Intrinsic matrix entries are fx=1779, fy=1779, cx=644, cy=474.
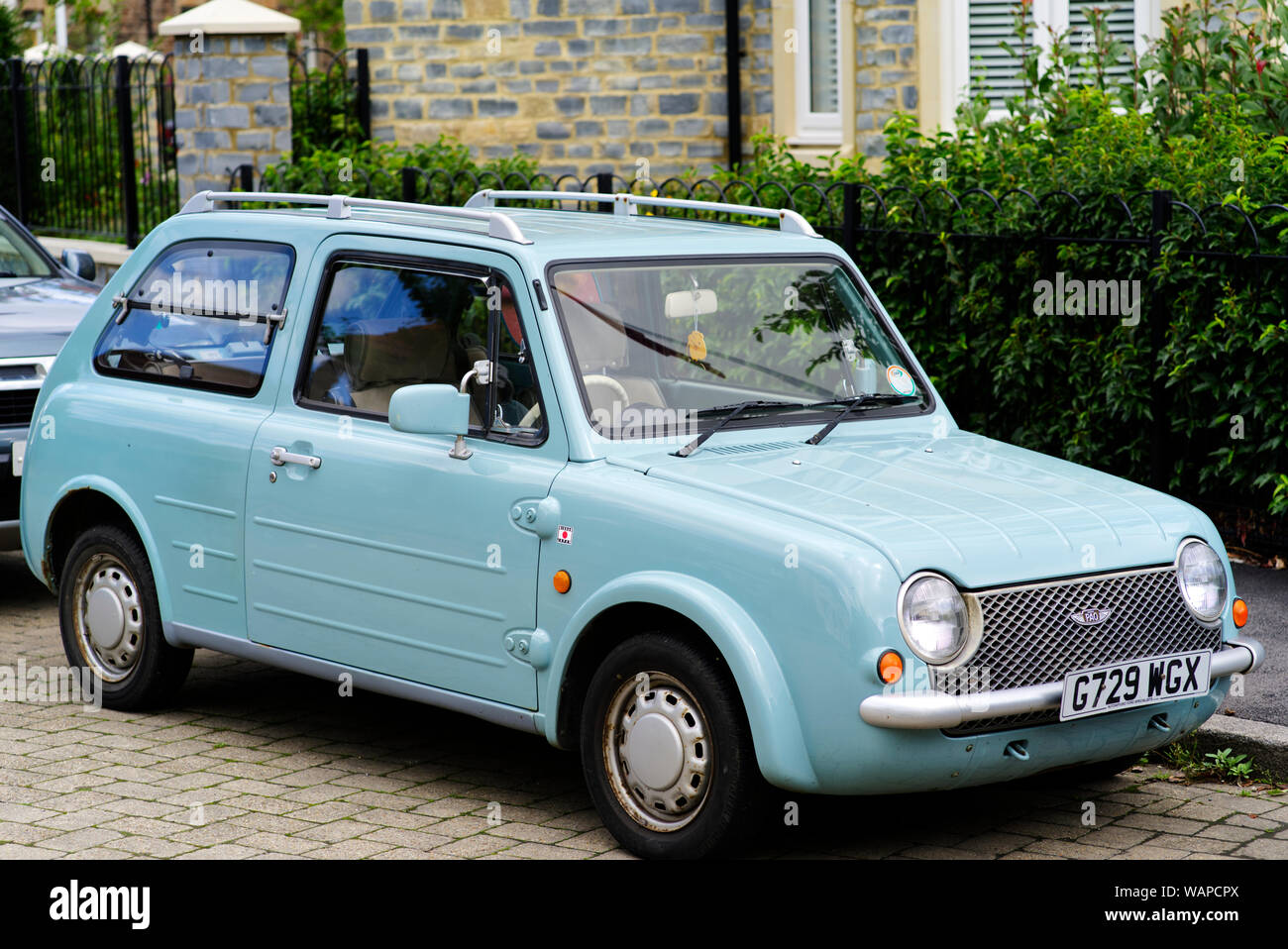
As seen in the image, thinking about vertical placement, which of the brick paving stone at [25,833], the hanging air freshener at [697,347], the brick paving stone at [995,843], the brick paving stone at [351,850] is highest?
the hanging air freshener at [697,347]

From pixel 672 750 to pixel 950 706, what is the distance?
83 centimetres

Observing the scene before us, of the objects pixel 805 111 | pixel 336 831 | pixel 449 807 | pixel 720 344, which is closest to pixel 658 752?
pixel 449 807

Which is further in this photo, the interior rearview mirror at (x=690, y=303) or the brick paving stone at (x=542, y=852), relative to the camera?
the interior rearview mirror at (x=690, y=303)

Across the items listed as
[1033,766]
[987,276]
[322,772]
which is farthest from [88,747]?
[987,276]

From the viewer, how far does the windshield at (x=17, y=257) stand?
10.1 m

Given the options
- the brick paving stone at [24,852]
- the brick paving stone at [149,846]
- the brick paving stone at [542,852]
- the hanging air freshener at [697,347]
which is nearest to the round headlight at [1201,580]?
the hanging air freshener at [697,347]

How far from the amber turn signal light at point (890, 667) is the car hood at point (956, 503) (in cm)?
22

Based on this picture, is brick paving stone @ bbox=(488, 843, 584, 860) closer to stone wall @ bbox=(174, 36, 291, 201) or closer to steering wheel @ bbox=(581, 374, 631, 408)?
steering wheel @ bbox=(581, 374, 631, 408)

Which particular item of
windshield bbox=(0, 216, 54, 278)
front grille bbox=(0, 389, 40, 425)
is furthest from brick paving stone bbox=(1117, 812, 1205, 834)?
windshield bbox=(0, 216, 54, 278)

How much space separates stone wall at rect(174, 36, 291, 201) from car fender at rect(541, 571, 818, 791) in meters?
11.3

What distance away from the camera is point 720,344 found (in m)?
5.85

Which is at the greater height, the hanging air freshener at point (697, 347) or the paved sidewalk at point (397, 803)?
the hanging air freshener at point (697, 347)

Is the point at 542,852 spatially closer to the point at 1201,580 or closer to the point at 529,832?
the point at 529,832

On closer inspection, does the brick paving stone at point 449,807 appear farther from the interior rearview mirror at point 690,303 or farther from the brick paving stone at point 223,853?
the interior rearview mirror at point 690,303
